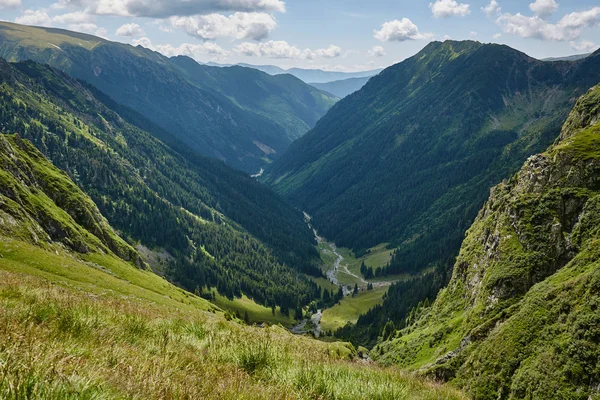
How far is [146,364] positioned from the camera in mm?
6555

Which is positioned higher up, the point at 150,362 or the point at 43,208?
the point at 150,362

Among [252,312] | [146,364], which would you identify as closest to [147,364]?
[146,364]

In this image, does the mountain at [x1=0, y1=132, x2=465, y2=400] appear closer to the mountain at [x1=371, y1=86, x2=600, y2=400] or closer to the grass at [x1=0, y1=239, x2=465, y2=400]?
the grass at [x1=0, y1=239, x2=465, y2=400]

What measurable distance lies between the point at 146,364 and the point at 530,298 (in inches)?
3070

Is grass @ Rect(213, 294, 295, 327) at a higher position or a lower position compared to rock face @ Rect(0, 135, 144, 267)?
lower

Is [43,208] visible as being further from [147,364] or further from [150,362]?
[147,364]

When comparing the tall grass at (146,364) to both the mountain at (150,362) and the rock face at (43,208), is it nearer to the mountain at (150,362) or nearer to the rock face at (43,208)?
the mountain at (150,362)

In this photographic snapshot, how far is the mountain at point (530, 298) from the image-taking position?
5147 centimetres

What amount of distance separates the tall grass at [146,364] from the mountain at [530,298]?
171 ft

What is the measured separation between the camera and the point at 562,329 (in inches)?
2167

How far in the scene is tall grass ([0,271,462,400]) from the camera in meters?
5.13

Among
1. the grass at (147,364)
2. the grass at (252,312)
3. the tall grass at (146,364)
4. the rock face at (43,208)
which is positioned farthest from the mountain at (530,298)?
the rock face at (43,208)

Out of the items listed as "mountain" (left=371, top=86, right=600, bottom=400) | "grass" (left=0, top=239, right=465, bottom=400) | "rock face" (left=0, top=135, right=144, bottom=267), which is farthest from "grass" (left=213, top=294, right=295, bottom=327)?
"grass" (left=0, top=239, right=465, bottom=400)

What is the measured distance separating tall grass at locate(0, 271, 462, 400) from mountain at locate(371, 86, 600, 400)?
52033 millimetres
